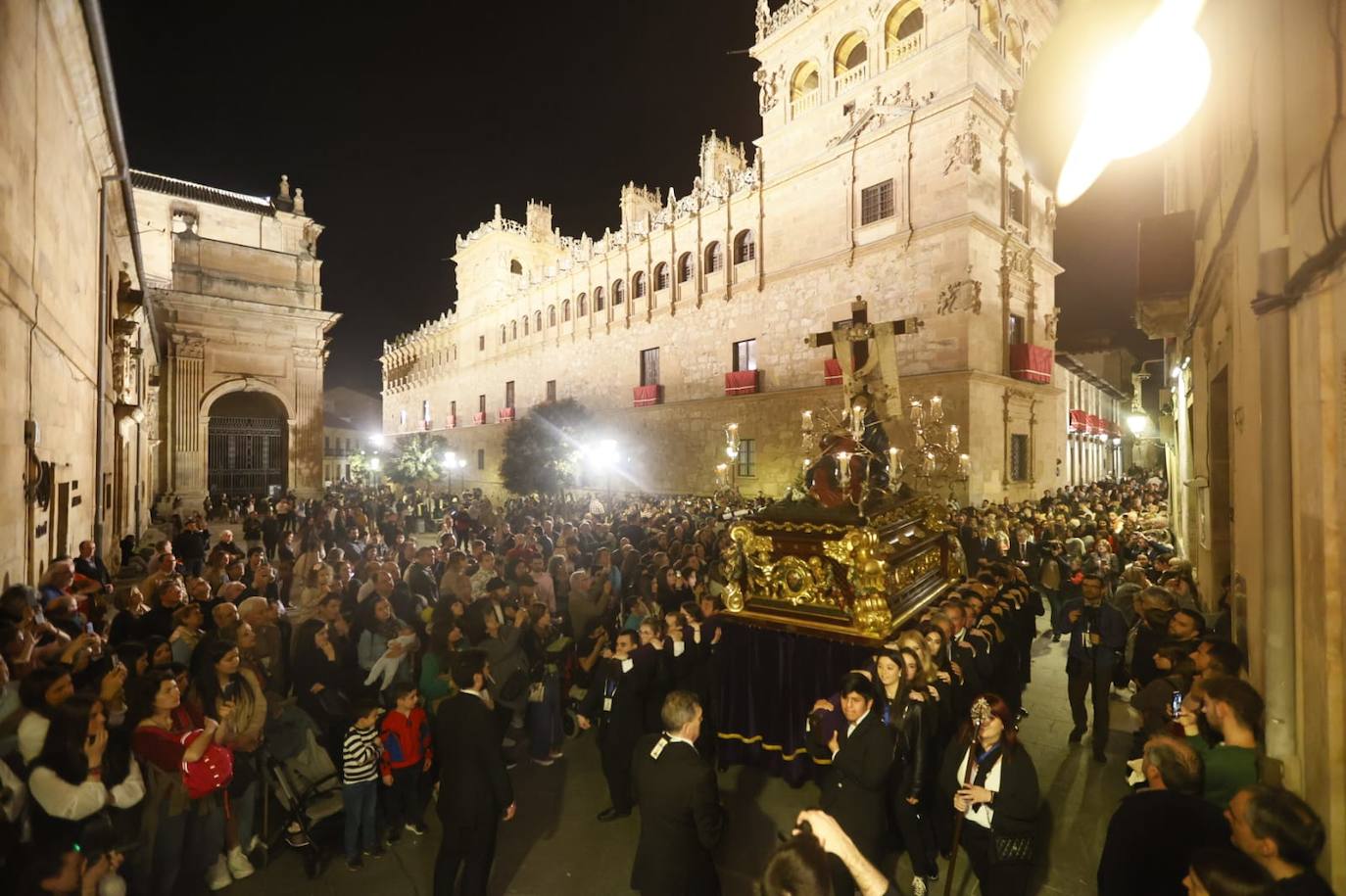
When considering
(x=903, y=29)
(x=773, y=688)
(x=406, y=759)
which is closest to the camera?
(x=406, y=759)

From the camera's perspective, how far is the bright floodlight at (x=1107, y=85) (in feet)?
4.92

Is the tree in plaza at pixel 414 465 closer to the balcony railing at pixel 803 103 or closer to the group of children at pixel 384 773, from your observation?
the balcony railing at pixel 803 103

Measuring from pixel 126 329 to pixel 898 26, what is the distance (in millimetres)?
22202

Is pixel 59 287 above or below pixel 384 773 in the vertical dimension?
above

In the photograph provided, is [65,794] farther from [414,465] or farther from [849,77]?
[414,465]

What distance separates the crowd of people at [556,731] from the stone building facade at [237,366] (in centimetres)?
1445

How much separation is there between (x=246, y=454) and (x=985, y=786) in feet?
77.8

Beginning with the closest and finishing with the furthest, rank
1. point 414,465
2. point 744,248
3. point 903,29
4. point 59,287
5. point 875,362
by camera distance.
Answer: point 59,287
point 875,362
point 903,29
point 744,248
point 414,465

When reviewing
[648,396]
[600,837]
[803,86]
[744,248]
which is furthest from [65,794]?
[803,86]

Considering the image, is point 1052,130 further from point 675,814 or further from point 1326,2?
point 675,814

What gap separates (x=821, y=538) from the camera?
582cm

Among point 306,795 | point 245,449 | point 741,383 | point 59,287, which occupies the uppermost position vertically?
point 741,383

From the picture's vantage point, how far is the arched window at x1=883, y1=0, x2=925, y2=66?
1897 centimetres

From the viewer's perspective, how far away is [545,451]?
26.8 meters
